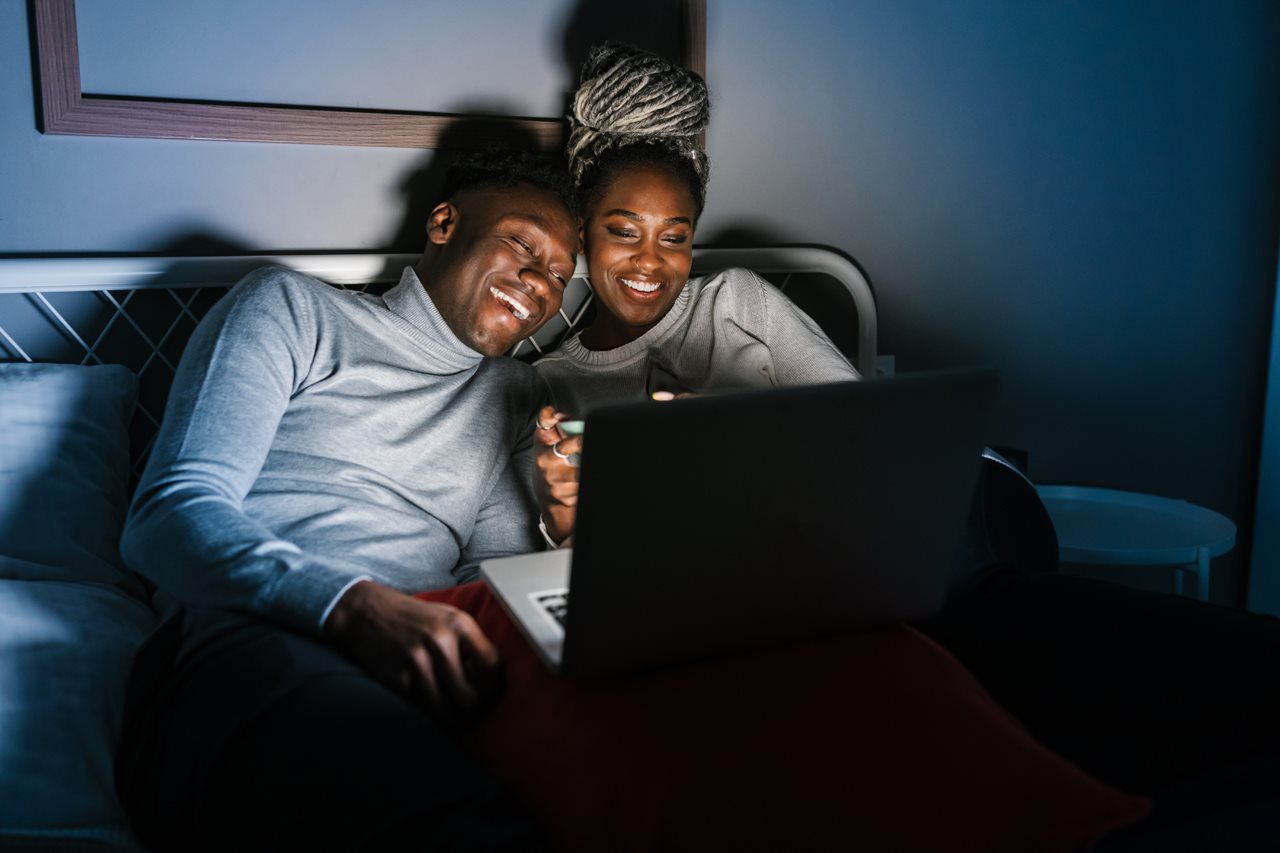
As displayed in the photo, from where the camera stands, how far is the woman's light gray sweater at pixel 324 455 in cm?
91

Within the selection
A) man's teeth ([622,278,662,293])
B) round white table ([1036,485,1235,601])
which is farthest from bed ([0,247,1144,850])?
round white table ([1036,485,1235,601])

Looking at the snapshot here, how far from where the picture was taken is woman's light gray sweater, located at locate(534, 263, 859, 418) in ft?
4.88

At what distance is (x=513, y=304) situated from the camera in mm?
1369

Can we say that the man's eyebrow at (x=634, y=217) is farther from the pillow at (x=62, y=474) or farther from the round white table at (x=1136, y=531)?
the round white table at (x=1136, y=531)

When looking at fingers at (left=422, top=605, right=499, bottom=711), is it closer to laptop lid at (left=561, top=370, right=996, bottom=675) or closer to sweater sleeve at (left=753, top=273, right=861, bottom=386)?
laptop lid at (left=561, top=370, right=996, bottom=675)

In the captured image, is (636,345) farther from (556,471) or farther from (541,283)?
(556,471)

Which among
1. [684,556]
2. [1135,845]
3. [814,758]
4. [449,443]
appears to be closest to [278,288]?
[449,443]

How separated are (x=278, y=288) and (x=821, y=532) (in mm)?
776

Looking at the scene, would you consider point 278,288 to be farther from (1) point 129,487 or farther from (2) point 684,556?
(2) point 684,556

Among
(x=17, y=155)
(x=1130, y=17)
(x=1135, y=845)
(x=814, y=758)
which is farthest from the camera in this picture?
(x=1130, y=17)

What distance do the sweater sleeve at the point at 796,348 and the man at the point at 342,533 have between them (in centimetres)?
33

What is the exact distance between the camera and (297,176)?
4.84ft

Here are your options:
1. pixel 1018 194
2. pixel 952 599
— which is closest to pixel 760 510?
pixel 952 599

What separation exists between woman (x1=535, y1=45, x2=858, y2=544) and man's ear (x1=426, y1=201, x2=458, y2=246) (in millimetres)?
206
